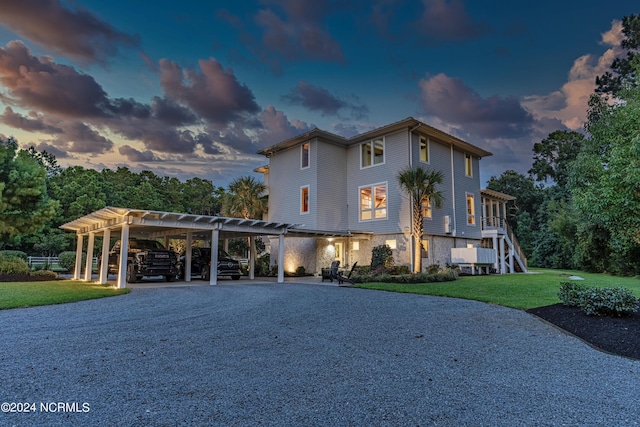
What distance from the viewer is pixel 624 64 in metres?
24.6

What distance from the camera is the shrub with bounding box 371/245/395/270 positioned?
1848 centimetres

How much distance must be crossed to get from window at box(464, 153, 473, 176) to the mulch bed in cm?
1618

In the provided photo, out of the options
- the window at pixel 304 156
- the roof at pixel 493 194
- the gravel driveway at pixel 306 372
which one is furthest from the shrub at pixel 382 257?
the gravel driveway at pixel 306 372

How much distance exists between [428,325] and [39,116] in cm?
2005

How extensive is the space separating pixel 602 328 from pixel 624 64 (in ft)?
90.6

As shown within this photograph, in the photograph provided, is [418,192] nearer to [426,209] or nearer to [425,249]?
[426,209]

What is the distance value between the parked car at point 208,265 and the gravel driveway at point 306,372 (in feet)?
31.4

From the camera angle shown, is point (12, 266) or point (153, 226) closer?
point (153, 226)

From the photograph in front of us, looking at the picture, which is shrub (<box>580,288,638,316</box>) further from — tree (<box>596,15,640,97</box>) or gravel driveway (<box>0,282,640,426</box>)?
tree (<box>596,15,640,97</box>)

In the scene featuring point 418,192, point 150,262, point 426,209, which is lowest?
point 150,262

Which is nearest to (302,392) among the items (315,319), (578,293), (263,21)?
(315,319)

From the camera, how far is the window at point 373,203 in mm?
20016

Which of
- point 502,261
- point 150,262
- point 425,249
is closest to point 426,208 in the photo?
point 425,249

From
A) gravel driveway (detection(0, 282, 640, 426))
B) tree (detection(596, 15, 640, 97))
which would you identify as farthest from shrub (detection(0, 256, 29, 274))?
tree (detection(596, 15, 640, 97))
